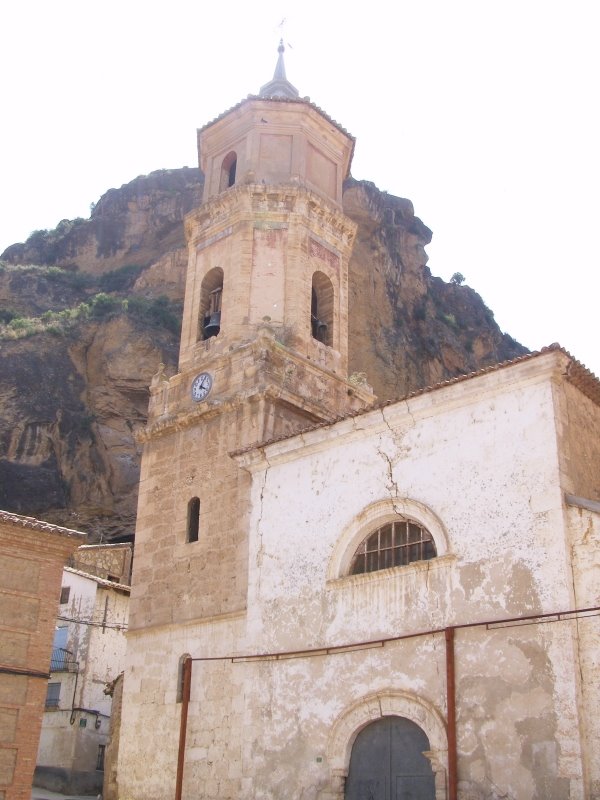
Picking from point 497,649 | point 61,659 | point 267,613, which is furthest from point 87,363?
point 497,649

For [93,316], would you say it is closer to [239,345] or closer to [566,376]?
[239,345]

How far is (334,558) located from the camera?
603 inches

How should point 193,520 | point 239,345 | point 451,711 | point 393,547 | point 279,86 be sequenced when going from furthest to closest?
point 279,86, point 239,345, point 193,520, point 393,547, point 451,711

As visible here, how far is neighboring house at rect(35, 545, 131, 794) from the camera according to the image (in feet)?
85.7

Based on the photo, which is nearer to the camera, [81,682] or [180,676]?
[180,676]

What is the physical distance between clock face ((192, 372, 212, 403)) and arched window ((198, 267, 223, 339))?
1.29 m

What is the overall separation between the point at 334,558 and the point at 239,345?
18.1ft

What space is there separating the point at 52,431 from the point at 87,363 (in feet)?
16.6

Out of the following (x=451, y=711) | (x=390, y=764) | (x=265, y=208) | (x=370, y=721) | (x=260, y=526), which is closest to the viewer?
(x=451, y=711)

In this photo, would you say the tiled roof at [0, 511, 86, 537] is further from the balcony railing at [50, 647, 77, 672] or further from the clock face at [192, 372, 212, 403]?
the balcony railing at [50, 647, 77, 672]

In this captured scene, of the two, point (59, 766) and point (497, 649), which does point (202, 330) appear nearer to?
point (497, 649)

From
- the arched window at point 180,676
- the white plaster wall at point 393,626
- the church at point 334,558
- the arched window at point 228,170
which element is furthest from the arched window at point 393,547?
the arched window at point 228,170

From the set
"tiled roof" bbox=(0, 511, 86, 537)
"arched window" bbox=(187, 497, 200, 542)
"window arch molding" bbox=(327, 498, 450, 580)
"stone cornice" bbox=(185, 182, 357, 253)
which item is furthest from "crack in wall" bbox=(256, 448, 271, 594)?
"stone cornice" bbox=(185, 182, 357, 253)

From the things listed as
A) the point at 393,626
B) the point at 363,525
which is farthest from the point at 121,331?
the point at 393,626
